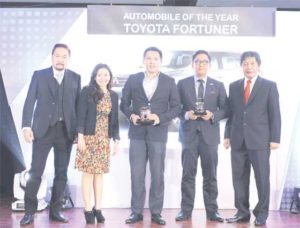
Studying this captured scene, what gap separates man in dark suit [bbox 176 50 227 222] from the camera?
4.75 metres

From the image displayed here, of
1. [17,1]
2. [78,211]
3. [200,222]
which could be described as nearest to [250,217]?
[200,222]

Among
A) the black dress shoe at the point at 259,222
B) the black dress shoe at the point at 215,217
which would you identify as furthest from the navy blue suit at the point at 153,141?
the black dress shoe at the point at 259,222

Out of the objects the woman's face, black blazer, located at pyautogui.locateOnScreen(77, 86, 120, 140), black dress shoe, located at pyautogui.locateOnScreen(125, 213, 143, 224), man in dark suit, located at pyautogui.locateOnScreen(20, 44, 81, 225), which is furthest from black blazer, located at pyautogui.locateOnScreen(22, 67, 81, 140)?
black dress shoe, located at pyautogui.locateOnScreen(125, 213, 143, 224)

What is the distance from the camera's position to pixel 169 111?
463 cm

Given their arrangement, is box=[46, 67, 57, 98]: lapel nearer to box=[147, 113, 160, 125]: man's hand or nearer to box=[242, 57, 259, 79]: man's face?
box=[147, 113, 160, 125]: man's hand

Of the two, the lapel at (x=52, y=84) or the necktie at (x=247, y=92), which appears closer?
the lapel at (x=52, y=84)

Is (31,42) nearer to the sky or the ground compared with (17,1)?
nearer to the ground

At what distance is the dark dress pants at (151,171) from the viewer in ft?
15.2

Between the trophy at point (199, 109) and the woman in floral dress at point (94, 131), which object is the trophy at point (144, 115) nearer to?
the woman in floral dress at point (94, 131)

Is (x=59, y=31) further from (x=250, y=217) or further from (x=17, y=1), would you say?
(x=250, y=217)

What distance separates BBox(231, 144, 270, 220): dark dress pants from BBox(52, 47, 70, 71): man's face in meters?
1.84

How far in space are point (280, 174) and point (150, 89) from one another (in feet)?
6.42

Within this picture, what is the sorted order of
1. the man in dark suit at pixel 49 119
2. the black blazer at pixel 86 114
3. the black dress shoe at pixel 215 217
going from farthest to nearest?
the black dress shoe at pixel 215 217, the man in dark suit at pixel 49 119, the black blazer at pixel 86 114

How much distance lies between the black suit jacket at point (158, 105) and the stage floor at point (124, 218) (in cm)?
83
